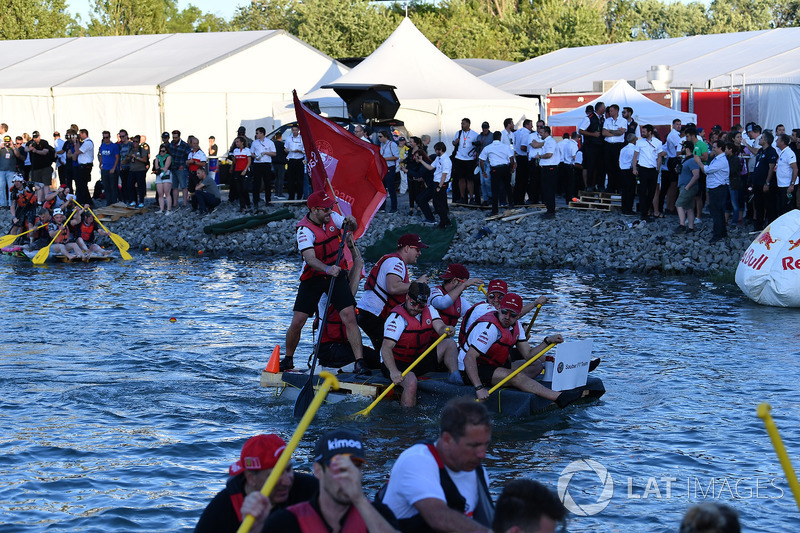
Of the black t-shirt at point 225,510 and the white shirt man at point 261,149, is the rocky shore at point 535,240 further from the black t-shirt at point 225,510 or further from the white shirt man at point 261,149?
the black t-shirt at point 225,510

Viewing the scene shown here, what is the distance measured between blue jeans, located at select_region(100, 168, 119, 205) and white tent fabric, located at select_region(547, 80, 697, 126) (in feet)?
36.8

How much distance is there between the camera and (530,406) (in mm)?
9891

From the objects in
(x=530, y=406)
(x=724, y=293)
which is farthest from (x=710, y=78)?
(x=530, y=406)

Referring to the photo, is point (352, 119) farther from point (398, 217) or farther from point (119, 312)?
point (119, 312)

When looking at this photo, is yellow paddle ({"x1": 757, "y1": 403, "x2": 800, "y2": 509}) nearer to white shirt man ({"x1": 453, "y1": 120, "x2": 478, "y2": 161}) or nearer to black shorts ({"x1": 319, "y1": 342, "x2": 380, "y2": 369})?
black shorts ({"x1": 319, "y1": 342, "x2": 380, "y2": 369})

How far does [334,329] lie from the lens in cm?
1120

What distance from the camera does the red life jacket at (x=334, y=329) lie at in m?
11.1

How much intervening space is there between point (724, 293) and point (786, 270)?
62.9 inches

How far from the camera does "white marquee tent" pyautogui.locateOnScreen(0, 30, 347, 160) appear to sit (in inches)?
1216

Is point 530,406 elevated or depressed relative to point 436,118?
depressed

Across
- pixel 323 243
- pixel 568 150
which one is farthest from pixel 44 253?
pixel 323 243

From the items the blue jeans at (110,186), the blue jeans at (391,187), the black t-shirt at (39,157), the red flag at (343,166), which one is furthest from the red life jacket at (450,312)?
the black t-shirt at (39,157)

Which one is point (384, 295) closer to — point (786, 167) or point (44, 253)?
point (786, 167)

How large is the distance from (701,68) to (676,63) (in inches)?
66.2
